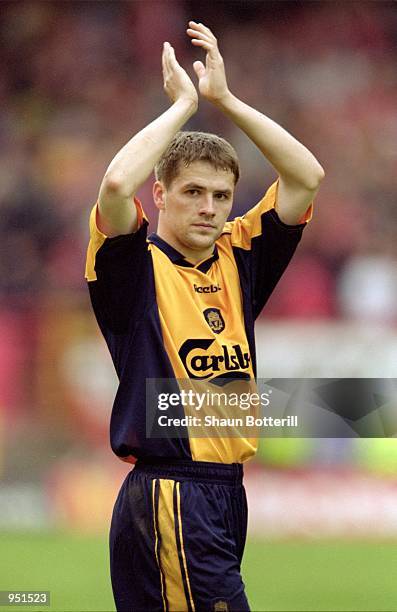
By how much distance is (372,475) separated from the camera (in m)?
8.33

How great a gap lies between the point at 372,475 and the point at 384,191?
13.2ft

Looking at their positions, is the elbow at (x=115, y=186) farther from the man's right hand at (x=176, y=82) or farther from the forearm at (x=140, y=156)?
the man's right hand at (x=176, y=82)

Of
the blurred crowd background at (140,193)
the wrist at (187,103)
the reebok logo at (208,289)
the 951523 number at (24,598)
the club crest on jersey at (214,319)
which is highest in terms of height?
the blurred crowd background at (140,193)

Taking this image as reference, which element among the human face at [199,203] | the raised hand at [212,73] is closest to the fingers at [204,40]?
the raised hand at [212,73]

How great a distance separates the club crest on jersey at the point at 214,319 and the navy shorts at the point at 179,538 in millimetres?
466

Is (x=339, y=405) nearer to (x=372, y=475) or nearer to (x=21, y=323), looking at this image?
(x=372, y=475)

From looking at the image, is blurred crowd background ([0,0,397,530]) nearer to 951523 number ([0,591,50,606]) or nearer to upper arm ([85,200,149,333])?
951523 number ([0,591,50,606])

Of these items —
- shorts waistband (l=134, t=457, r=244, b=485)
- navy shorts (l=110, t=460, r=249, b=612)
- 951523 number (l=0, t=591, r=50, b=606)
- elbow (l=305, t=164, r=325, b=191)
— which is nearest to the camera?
navy shorts (l=110, t=460, r=249, b=612)

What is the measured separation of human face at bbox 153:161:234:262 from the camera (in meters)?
3.34

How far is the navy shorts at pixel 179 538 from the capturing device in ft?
10.1

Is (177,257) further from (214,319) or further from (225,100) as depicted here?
(225,100)

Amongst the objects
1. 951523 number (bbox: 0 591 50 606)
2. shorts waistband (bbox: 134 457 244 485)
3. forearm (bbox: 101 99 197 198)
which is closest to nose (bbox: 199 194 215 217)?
forearm (bbox: 101 99 197 198)

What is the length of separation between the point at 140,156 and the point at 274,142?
1.61 feet

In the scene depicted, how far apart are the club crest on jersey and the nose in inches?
13.1
